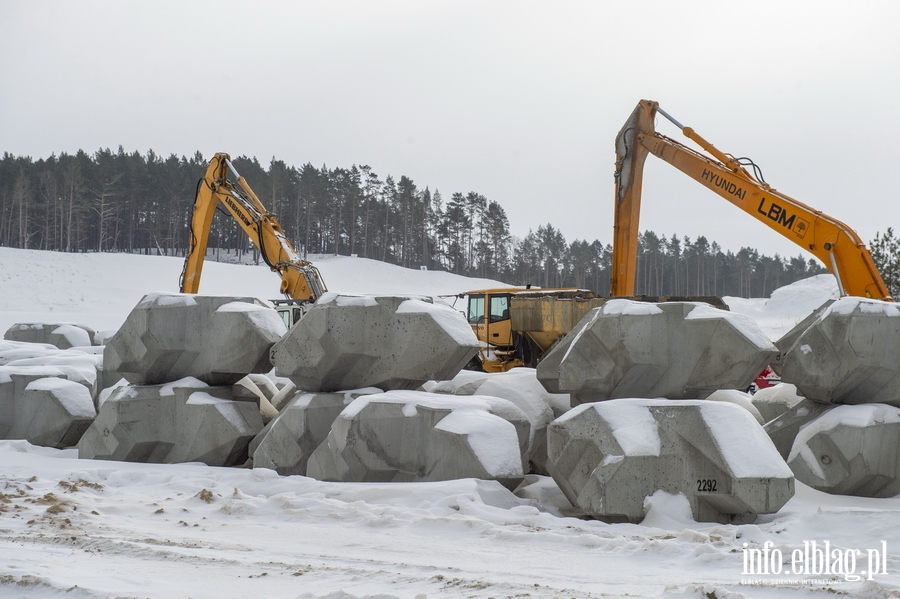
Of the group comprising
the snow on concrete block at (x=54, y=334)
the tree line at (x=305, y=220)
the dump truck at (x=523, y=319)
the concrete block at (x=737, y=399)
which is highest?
the tree line at (x=305, y=220)

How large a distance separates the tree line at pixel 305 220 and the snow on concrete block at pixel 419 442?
45.9m

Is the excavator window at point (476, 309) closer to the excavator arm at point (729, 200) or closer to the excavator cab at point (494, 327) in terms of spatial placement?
the excavator cab at point (494, 327)

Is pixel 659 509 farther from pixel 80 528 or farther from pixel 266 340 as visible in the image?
pixel 266 340

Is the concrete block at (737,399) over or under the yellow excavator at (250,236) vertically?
under

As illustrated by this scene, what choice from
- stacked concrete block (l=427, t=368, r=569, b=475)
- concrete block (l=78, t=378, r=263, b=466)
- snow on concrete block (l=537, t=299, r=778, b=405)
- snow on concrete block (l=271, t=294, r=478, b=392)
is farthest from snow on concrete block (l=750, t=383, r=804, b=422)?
concrete block (l=78, t=378, r=263, b=466)

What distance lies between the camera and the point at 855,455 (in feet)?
22.8

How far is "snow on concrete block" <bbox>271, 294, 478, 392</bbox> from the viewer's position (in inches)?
312

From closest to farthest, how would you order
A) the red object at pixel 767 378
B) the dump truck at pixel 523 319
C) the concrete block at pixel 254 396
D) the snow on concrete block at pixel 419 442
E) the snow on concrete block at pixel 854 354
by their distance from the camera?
the snow on concrete block at pixel 419 442 → the snow on concrete block at pixel 854 354 → the concrete block at pixel 254 396 → the dump truck at pixel 523 319 → the red object at pixel 767 378

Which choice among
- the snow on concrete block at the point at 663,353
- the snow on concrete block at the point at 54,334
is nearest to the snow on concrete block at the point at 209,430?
the snow on concrete block at the point at 663,353

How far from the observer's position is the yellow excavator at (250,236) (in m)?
16.4

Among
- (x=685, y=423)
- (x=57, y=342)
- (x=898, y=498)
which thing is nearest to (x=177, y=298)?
(x=685, y=423)

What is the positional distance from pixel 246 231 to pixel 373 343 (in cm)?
989

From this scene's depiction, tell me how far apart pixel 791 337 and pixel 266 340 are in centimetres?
646

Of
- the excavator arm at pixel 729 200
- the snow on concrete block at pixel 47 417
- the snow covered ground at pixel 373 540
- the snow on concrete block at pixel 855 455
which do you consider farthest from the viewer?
the excavator arm at pixel 729 200
